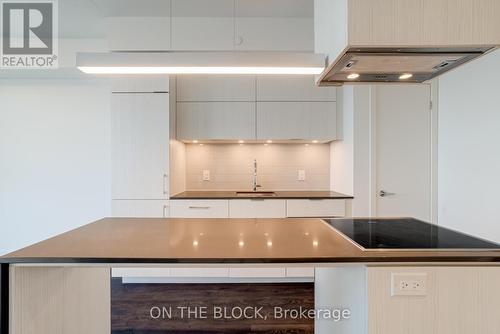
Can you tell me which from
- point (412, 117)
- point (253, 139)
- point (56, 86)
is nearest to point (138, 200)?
point (253, 139)

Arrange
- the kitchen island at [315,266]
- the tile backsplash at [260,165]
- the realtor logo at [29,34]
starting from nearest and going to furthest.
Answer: the kitchen island at [315,266], the realtor logo at [29,34], the tile backsplash at [260,165]

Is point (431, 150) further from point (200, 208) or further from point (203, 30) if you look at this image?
point (203, 30)

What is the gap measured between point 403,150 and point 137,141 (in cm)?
278

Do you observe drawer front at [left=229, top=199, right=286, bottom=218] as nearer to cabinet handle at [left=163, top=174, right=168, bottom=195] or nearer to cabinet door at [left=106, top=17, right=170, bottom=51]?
cabinet handle at [left=163, top=174, right=168, bottom=195]

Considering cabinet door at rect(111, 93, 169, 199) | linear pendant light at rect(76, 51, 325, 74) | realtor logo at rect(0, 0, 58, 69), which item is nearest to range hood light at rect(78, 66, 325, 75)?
linear pendant light at rect(76, 51, 325, 74)

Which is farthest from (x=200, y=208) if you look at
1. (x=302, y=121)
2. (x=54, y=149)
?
(x=54, y=149)

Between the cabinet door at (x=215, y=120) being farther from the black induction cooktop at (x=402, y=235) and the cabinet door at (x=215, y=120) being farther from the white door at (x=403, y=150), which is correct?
the black induction cooktop at (x=402, y=235)

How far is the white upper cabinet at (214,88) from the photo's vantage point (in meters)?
3.31

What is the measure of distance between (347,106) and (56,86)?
11.7 ft

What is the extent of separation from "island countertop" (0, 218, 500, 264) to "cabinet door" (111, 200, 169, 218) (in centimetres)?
126

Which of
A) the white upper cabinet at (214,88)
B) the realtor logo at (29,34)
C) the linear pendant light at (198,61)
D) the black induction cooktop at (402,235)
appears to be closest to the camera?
the black induction cooktop at (402,235)

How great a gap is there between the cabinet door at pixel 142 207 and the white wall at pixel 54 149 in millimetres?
849

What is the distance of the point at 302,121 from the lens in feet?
11.0

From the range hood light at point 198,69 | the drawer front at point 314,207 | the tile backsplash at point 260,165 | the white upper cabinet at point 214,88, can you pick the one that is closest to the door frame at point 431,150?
the drawer front at point 314,207
